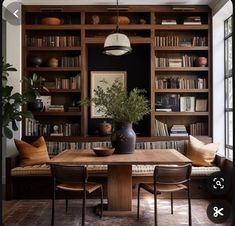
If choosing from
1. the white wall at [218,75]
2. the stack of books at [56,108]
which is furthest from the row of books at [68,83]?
the white wall at [218,75]

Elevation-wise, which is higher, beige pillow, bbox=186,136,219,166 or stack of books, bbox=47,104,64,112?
stack of books, bbox=47,104,64,112

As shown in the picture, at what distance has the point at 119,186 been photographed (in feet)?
13.3

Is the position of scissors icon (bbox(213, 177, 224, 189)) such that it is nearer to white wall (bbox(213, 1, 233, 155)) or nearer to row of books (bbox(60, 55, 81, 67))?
white wall (bbox(213, 1, 233, 155))

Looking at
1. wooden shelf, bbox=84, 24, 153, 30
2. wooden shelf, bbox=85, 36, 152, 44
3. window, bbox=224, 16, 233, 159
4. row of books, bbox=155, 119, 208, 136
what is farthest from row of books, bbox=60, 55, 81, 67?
window, bbox=224, 16, 233, 159

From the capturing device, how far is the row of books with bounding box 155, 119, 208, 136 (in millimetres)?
5770

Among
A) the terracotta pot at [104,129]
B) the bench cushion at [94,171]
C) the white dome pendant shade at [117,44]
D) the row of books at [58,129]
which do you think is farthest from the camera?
the row of books at [58,129]

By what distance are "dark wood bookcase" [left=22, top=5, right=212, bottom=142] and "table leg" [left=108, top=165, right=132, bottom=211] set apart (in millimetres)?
1507

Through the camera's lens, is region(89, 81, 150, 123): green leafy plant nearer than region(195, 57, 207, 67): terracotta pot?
Yes

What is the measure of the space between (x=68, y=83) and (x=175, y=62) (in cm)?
189

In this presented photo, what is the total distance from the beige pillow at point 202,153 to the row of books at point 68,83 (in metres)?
2.17

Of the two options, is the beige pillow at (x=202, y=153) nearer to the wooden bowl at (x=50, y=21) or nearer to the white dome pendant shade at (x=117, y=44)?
the white dome pendant shade at (x=117, y=44)

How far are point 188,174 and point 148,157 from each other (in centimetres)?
52

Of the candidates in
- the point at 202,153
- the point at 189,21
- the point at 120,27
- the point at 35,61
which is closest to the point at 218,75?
the point at 189,21

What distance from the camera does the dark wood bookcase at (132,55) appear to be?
18.8 ft
